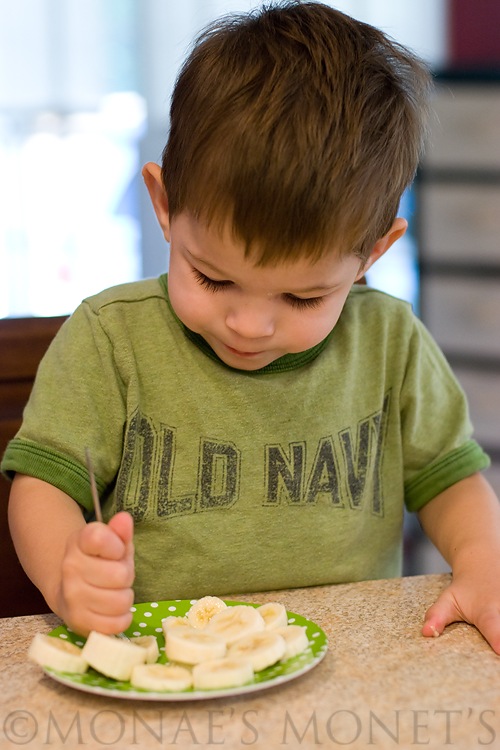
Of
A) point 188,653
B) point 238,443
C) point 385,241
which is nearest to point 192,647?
point 188,653

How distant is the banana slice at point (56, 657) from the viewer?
73 centimetres

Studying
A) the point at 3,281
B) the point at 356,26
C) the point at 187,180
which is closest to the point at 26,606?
the point at 187,180

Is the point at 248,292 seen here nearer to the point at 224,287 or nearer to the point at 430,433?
the point at 224,287

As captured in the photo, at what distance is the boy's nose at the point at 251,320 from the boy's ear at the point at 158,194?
0.15m

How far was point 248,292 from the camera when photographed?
89cm

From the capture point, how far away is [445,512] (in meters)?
1.13

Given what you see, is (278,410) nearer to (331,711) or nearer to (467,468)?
(467,468)

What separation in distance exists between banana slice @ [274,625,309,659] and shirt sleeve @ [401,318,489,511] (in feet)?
1.40

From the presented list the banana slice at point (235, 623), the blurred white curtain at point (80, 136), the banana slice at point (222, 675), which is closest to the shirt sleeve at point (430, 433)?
the banana slice at point (235, 623)

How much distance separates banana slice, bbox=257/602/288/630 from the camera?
0.81 metres

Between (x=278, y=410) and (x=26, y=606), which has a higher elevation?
(x=278, y=410)

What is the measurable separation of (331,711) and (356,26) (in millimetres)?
682

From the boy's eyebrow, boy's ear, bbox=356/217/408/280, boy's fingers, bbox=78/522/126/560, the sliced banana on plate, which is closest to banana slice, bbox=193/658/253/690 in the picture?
the sliced banana on plate

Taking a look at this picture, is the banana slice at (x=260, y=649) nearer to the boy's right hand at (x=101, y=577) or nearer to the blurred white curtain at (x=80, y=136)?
the boy's right hand at (x=101, y=577)
